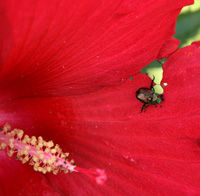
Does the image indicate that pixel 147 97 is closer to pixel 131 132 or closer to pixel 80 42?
pixel 131 132

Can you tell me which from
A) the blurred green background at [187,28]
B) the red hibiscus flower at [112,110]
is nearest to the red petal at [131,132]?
the red hibiscus flower at [112,110]

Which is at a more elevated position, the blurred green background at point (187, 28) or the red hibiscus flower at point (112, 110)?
the blurred green background at point (187, 28)

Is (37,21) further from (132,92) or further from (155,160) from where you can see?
(155,160)

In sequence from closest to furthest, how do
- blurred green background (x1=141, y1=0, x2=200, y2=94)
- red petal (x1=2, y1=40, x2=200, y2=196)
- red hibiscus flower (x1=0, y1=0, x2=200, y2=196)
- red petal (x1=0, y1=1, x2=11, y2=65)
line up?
red petal (x1=0, y1=1, x2=11, y2=65), red hibiscus flower (x1=0, y1=0, x2=200, y2=196), red petal (x1=2, y1=40, x2=200, y2=196), blurred green background (x1=141, y1=0, x2=200, y2=94)

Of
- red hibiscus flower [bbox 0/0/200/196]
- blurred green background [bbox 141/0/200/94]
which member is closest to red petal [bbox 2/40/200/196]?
red hibiscus flower [bbox 0/0/200/196]

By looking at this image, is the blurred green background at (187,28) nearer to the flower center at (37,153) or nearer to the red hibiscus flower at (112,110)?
the red hibiscus flower at (112,110)

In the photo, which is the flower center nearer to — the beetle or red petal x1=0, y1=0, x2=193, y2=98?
red petal x1=0, y1=0, x2=193, y2=98

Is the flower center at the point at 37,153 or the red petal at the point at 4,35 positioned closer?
the red petal at the point at 4,35

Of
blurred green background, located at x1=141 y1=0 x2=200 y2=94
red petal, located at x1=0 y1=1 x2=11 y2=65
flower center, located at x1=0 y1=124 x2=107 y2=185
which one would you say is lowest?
flower center, located at x1=0 y1=124 x2=107 y2=185
